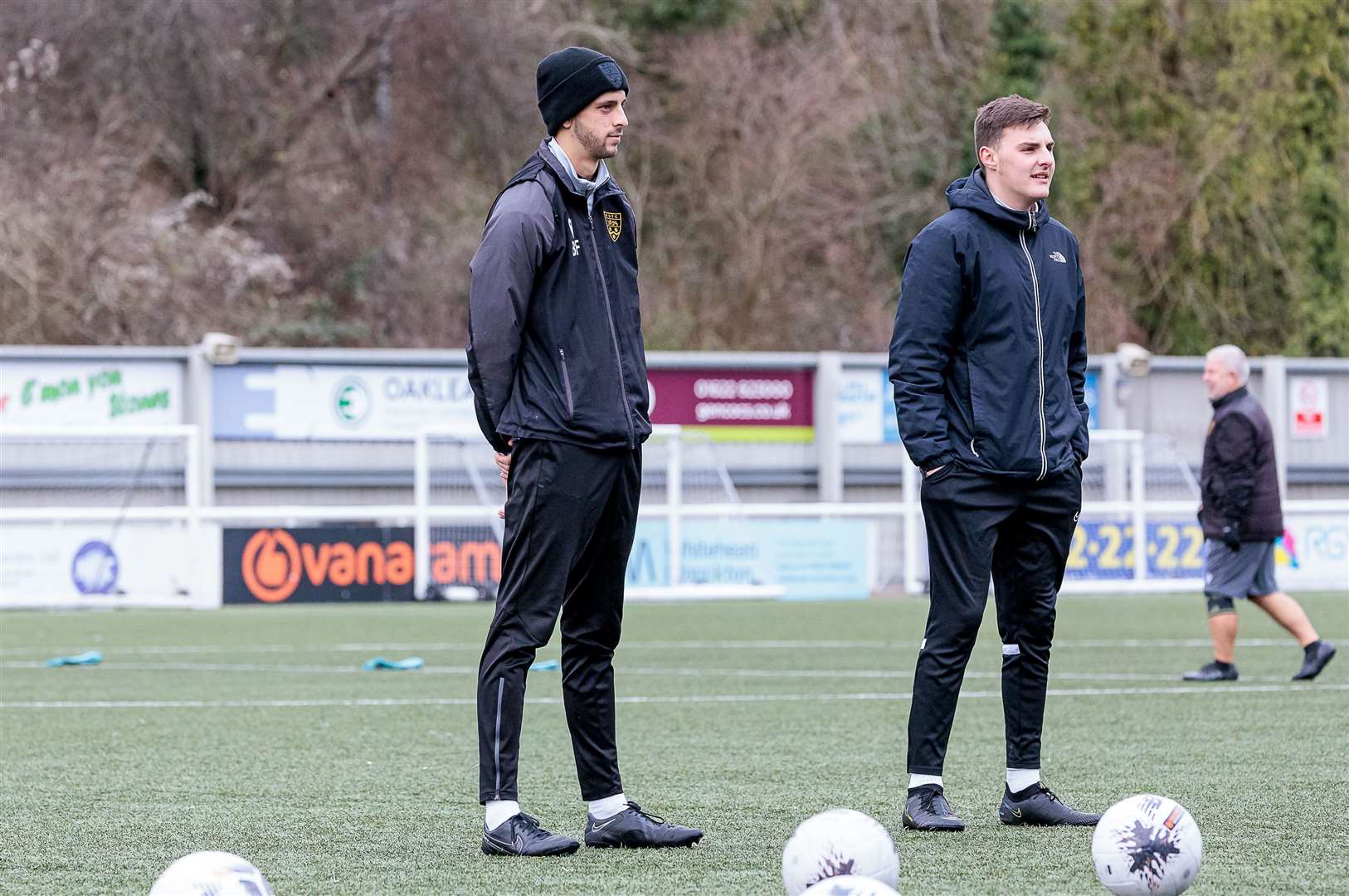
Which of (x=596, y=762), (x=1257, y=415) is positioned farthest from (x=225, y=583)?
(x=596, y=762)

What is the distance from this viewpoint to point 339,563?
21.2m

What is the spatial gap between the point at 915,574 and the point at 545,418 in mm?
18156

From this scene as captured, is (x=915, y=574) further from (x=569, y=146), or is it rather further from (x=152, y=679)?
(x=569, y=146)

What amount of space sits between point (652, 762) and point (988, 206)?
278cm

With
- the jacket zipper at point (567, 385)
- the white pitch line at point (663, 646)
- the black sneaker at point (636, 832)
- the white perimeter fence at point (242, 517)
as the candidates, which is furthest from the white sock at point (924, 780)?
the white perimeter fence at point (242, 517)

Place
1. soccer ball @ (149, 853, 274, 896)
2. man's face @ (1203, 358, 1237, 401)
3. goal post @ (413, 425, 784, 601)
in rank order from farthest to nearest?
1. goal post @ (413, 425, 784, 601)
2. man's face @ (1203, 358, 1237, 401)
3. soccer ball @ (149, 853, 274, 896)

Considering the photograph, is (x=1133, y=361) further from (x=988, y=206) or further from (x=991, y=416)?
(x=991, y=416)

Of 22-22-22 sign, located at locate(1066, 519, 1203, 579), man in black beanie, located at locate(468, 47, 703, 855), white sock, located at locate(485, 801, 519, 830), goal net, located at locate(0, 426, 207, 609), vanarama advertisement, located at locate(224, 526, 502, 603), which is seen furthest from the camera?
22-22-22 sign, located at locate(1066, 519, 1203, 579)

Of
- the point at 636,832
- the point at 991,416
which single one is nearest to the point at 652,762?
the point at 636,832

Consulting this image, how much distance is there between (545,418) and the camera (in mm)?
5445

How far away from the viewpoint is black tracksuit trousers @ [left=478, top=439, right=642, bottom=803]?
548 cm

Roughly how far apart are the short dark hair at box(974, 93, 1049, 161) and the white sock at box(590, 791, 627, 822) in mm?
2154

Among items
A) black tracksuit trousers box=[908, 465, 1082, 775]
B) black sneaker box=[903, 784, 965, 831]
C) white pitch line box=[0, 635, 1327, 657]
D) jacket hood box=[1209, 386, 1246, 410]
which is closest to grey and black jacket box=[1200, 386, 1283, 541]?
jacket hood box=[1209, 386, 1246, 410]

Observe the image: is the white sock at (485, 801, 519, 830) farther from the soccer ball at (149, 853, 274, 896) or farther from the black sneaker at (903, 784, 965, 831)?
the soccer ball at (149, 853, 274, 896)
